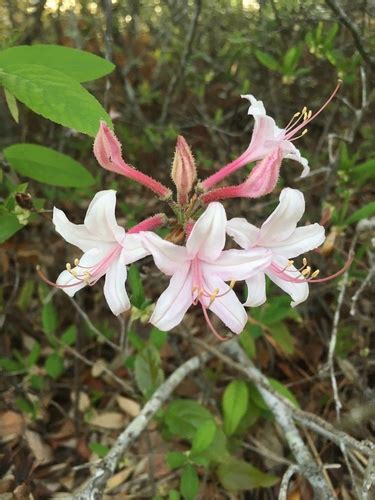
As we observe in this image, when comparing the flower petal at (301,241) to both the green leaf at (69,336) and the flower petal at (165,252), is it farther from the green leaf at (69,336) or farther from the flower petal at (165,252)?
Result: the green leaf at (69,336)

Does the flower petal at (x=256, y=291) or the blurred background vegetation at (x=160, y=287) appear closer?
the flower petal at (x=256, y=291)

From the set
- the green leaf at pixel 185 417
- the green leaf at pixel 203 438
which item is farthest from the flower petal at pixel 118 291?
the green leaf at pixel 185 417

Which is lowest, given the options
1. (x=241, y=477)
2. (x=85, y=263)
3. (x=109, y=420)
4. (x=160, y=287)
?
(x=109, y=420)

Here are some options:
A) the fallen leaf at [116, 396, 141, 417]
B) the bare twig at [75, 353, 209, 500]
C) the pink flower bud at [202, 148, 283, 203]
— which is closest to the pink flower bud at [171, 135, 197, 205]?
the pink flower bud at [202, 148, 283, 203]

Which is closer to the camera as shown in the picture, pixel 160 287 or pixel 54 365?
pixel 54 365

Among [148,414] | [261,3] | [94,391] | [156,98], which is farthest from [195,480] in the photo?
[156,98]

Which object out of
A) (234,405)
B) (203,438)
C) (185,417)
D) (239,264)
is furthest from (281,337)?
(239,264)

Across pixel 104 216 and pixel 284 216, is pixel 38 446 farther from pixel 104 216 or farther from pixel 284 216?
pixel 284 216
